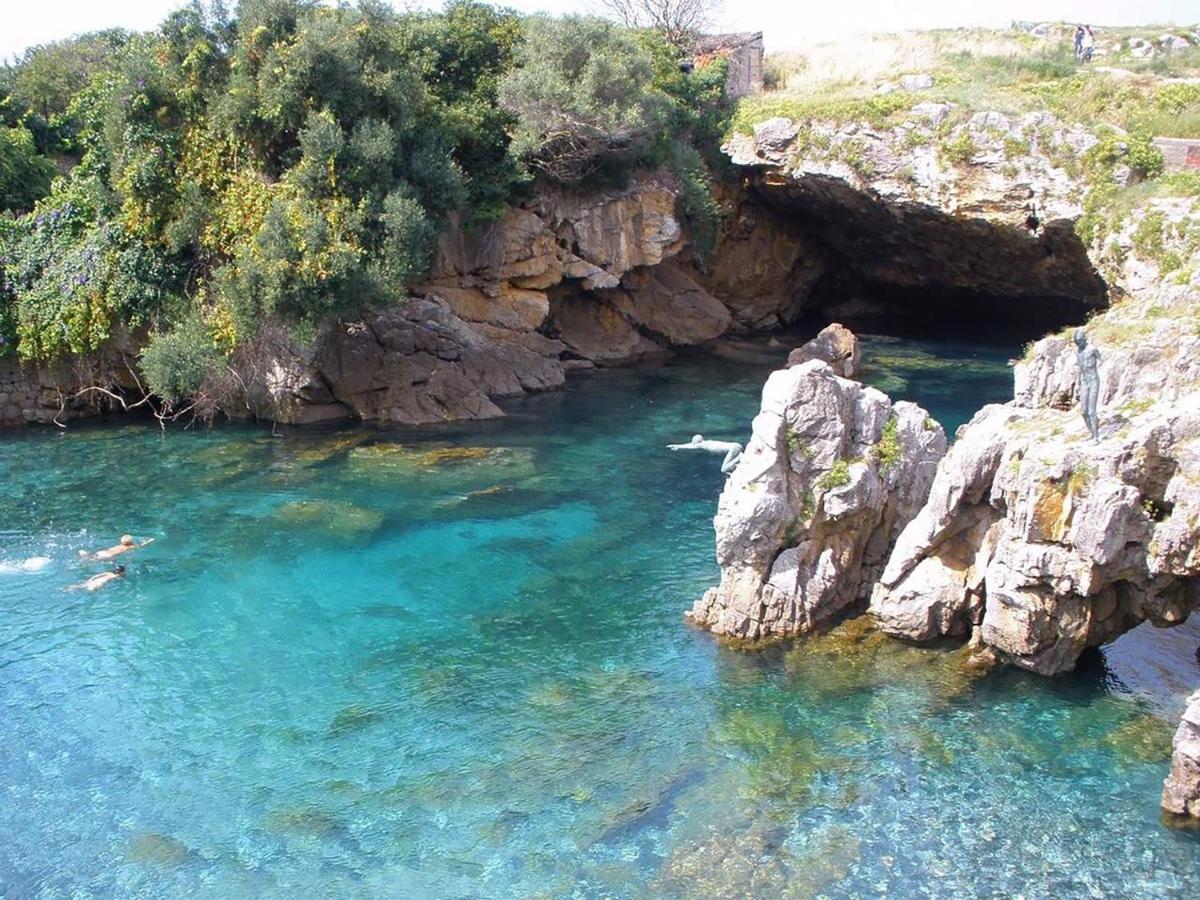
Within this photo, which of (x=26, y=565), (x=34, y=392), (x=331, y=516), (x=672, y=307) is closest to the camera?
(x=26, y=565)

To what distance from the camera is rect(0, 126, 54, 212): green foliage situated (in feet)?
118

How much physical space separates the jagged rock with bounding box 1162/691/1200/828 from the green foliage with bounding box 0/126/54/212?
36486 millimetres

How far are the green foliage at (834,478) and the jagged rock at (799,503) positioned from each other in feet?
0.06

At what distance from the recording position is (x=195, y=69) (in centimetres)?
3212

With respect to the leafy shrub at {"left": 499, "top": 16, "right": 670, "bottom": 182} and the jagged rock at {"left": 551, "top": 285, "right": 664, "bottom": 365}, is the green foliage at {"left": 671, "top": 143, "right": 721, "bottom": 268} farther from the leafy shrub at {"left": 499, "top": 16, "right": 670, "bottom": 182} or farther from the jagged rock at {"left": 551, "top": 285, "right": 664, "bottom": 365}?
the jagged rock at {"left": 551, "top": 285, "right": 664, "bottom": 365}

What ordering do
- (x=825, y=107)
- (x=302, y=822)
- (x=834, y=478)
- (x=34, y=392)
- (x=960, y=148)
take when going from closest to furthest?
(x=302, y=822) < (x=834, y=478) < (x=34, y=392) < (x=960, y=148) < (x=825, y=107)

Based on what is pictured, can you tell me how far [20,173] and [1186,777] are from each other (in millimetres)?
37500

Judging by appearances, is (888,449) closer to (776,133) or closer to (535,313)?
(535,313)

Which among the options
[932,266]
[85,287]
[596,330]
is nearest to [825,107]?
[932,266]

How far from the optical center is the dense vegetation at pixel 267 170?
30.8m

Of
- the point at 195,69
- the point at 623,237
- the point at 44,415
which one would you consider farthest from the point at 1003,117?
the point at 44,415

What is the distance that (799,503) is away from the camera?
787 inches

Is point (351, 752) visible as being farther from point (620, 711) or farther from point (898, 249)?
point (898, 249)

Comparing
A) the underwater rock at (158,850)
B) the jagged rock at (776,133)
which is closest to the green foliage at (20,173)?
the jagged rock at (776,133)
